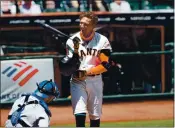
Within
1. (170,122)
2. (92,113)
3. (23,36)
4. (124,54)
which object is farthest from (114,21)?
(92,113)

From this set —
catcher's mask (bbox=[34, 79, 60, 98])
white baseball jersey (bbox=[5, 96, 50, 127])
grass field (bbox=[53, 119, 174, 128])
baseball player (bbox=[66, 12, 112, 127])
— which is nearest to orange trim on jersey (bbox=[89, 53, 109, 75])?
baseball player (bbox=[66, 12, 112, 127])

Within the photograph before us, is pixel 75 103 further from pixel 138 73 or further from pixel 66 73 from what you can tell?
pixel 138 73

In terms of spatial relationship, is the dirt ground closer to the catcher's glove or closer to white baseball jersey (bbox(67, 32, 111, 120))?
white baseball jersey (bbox(67, 32, 111, 120))

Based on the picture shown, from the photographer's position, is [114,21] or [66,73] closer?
[66,73]

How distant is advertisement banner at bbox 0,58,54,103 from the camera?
12508 millimetres

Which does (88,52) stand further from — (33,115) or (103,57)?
(33,115)

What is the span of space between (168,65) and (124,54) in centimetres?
141

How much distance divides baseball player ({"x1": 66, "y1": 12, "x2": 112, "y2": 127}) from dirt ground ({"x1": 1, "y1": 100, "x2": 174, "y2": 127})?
3492 mm

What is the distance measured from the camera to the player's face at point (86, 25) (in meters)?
7.15

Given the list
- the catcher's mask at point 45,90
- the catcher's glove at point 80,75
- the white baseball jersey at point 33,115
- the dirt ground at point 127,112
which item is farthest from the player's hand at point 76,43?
the dirt ground at point 127,112

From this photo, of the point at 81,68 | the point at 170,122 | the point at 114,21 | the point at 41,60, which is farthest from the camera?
the point at 114,21

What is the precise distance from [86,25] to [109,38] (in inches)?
266

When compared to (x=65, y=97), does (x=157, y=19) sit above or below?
above

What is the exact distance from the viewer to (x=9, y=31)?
522 inches
